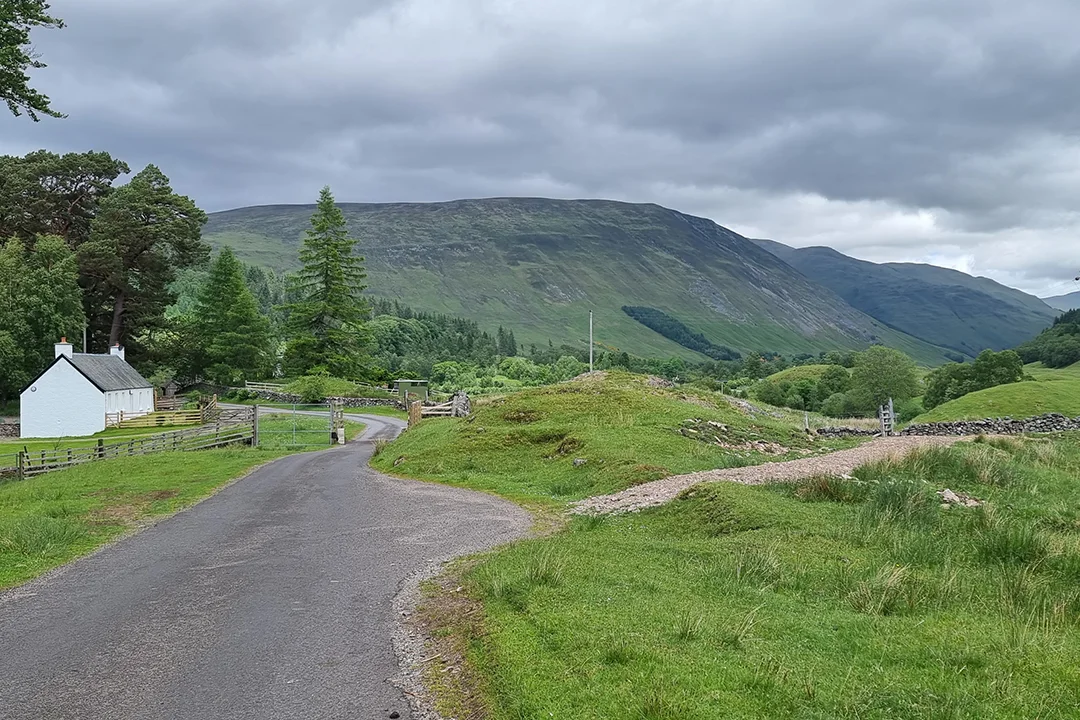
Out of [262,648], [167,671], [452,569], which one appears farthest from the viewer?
[452,569]

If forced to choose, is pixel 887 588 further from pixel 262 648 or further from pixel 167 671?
pixel 167 671

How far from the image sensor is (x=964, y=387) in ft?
262

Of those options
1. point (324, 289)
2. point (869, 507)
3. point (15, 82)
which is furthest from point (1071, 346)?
point (15, 82)

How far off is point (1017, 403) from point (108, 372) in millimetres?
71301

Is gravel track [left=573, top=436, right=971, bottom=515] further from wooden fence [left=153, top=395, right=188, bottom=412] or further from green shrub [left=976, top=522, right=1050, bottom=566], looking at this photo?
wooden fence [left=153, top=395, right=188, bottom=412]

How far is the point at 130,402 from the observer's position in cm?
→ 6109

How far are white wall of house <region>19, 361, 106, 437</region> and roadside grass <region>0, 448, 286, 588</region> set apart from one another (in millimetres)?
26564

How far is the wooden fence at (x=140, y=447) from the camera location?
101ft

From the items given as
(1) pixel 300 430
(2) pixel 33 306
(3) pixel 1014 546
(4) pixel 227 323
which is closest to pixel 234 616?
(3) pixel 1014 546

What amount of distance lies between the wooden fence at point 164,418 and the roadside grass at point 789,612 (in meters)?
51.7

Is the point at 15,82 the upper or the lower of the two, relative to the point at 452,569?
upper

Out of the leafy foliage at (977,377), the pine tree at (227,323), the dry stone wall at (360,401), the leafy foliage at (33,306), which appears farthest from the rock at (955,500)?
the leafy foliage at (977,377)

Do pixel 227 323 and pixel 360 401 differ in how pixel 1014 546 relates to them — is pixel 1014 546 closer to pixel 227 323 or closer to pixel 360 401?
pixel 360 401

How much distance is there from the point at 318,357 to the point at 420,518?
58188mm
